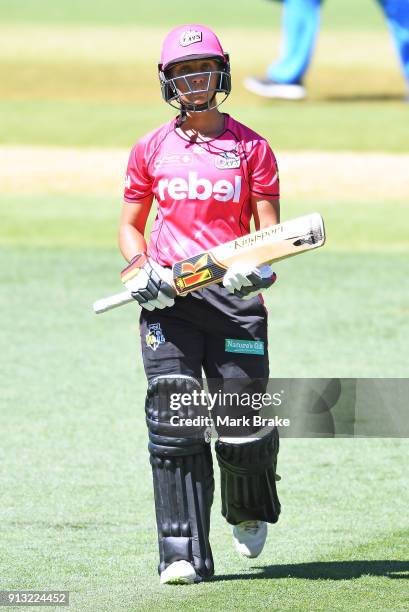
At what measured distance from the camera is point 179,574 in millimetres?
5219

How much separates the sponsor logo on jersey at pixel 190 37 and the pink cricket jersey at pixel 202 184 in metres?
0.34

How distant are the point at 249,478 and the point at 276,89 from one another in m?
17.8

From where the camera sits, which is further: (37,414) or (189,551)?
(37,414)

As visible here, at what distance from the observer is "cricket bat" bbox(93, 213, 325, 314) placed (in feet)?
16.9

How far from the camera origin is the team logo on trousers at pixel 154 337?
5371 mm

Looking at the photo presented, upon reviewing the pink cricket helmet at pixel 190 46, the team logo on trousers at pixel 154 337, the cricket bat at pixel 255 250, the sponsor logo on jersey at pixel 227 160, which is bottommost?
the team logo on trousers at pixel 154 337

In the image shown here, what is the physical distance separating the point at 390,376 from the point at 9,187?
27.4 ft

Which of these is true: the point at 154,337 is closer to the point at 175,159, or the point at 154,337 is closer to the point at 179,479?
the point at 179,479

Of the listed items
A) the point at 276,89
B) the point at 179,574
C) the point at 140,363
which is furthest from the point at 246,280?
the point at 276,89

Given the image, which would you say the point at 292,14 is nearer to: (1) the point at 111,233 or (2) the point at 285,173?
(2) the point at 285,173

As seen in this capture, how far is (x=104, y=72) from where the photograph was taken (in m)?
26.6

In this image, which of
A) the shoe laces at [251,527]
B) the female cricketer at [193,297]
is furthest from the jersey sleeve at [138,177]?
the shoe laces at [251,527]

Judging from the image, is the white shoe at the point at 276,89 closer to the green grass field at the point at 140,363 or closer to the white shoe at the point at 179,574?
the green grass field at the point at 140,363

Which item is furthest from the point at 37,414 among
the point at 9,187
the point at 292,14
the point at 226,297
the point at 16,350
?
the point at 292,14
